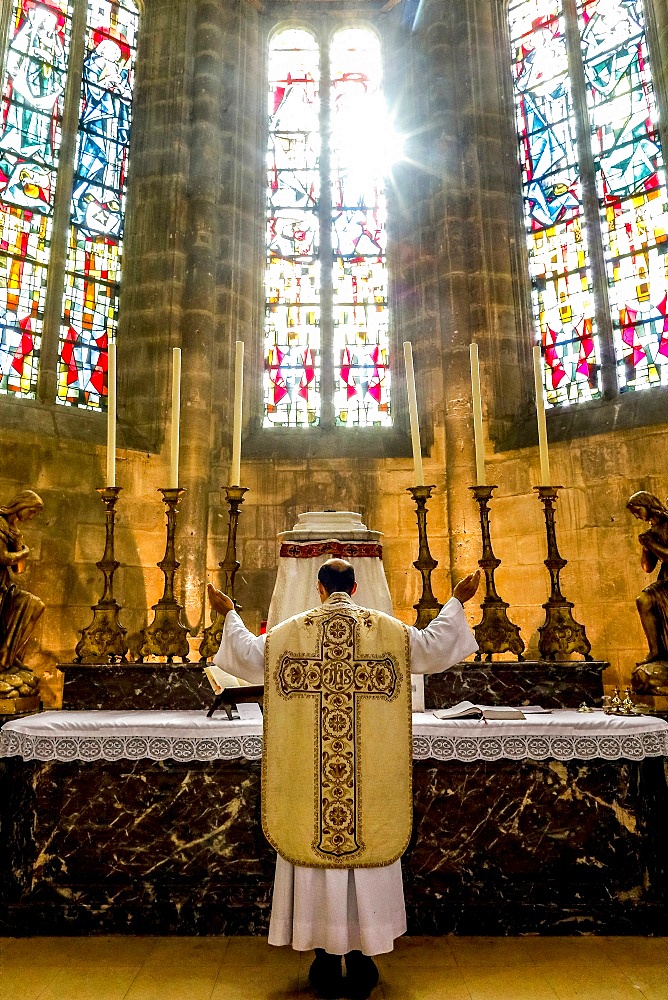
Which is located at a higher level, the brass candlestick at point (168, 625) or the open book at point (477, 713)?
the brass candlestick at point (168, 625)

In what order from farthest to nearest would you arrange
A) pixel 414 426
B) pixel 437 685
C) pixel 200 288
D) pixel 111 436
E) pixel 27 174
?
pixel 200 288 → pixel 27 174 → pixel 414 426 → pixel 111 436 → pixel 437 685

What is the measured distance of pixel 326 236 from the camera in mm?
8500

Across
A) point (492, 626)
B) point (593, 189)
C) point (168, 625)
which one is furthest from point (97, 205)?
point (492, 626)

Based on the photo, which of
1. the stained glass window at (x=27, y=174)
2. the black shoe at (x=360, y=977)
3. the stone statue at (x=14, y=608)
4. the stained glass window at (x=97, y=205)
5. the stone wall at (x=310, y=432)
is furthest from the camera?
the stained glass window at (x=97, y=205)

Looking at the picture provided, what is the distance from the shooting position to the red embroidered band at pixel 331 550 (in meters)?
4.06

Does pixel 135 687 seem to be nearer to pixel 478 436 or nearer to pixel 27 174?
pixel 478 436

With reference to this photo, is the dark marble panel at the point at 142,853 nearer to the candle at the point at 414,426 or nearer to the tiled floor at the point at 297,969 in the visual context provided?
the tiled floor at the point at 297,969

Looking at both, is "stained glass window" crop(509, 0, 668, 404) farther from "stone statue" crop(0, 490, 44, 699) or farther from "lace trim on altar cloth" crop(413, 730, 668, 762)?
"stone statue" crop(0, 490, 44, 699)

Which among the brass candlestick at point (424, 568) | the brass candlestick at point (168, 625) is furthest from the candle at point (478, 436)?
the brass candlestick at point (168, 625)

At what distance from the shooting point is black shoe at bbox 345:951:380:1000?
2.67m

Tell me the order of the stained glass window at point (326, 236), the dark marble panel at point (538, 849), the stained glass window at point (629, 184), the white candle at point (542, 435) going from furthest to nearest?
the stained glass window at point (326, 236), the stained glass window at point (629, 184), the white candle at point (542, 435), the dark marble panel at point (538, 849)

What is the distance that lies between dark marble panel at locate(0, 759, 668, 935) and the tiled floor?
9cm

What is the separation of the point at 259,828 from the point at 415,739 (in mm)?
837

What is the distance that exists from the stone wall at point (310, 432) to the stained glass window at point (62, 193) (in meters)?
0.26
